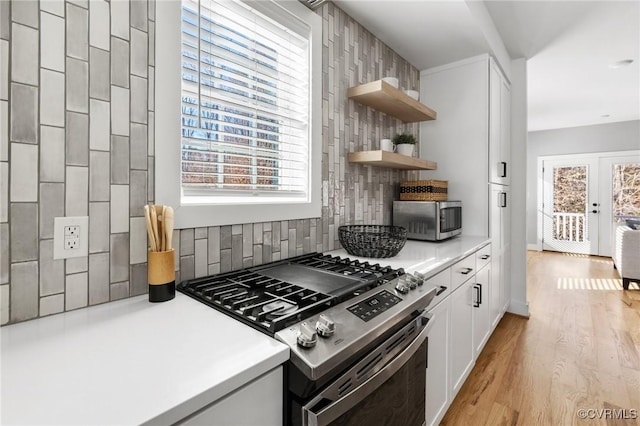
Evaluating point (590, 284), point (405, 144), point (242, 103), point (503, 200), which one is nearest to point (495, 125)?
point (503, 200)

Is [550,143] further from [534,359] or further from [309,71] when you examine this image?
[309,71]

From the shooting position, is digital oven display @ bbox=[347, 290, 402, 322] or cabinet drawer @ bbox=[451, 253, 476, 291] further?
cabinet drawer @ bbox=[451, 253, 476, 291]

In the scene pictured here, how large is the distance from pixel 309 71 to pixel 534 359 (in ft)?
8.28

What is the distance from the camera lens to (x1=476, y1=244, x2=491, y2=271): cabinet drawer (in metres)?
2.12

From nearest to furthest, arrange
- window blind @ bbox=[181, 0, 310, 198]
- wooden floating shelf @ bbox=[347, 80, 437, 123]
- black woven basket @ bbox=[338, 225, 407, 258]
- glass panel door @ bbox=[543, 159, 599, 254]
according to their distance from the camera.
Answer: window blind @ bbox=[181, 0, 310, 198], black woven basket @ bbox=[338, 225, 407, 258], wooden floating shelf @ bbox=[347, 80, 437, 123], glass panel door @ bbox=[543, 159, 599, 254]

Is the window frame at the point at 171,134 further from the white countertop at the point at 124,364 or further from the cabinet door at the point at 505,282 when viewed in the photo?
the cabinet door at the point at 505,282

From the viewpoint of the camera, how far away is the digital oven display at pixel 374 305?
933 mm

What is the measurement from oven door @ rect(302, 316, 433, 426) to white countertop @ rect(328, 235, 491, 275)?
284 millimetres

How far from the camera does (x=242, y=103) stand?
4.64 feet

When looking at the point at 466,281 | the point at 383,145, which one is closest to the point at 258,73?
the point at 383,145

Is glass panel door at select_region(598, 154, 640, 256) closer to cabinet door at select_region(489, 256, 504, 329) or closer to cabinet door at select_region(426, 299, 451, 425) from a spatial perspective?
cabinet door at select_region(489, 256, 504, 329)

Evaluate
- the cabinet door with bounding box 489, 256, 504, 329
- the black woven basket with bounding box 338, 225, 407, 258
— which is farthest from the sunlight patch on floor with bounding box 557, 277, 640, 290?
the black woven basket with bounding box 338, 225, 407, 258

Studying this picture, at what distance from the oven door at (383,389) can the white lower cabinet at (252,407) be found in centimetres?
7

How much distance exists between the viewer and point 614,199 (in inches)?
238
